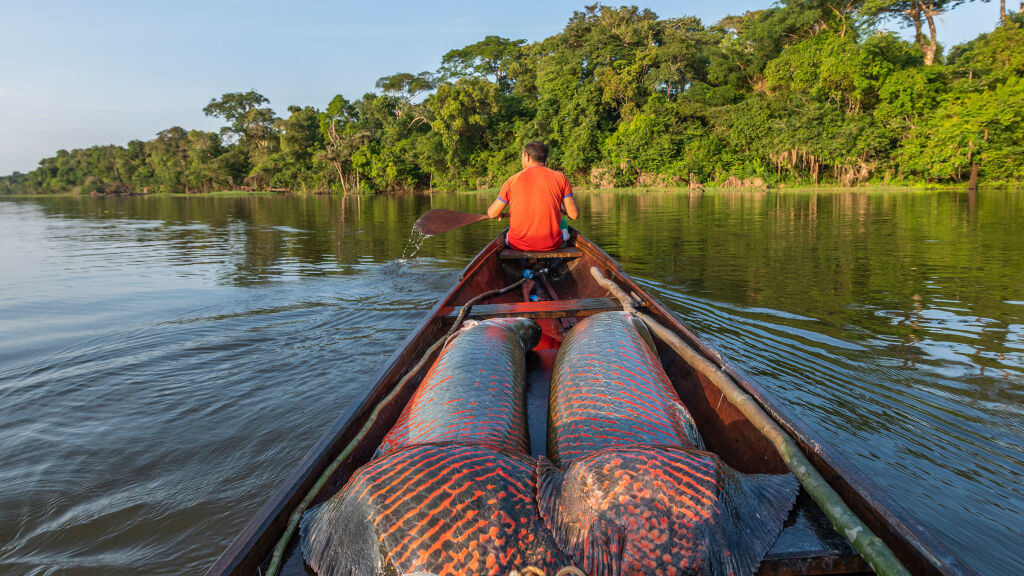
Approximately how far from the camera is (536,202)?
529cm

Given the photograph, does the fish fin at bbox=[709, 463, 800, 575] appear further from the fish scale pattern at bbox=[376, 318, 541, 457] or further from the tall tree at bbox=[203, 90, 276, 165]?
the tall tree at bbox=[203, 90, 276, 165]

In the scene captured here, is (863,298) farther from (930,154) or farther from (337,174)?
(337,174)

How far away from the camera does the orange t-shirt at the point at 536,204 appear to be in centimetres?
511

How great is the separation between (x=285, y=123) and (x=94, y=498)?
52.2 m

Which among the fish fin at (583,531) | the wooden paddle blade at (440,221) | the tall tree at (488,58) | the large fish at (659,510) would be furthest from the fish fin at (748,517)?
the tall tree at (488,58)

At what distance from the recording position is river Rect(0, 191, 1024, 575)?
218 cm

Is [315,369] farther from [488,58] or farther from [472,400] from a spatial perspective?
[488,58]

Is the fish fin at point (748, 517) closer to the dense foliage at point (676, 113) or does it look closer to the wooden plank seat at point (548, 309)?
the wooden plank seat at point (548, 309)

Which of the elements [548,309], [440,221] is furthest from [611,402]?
[440,221]

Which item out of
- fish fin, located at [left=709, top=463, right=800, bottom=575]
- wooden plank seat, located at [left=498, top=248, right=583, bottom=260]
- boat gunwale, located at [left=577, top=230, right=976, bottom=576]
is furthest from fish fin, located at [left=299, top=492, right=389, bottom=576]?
wooden plank seat, located at [left=498, top=248, right=583, bottom=260]

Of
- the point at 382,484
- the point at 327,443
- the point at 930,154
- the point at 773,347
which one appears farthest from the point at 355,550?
the point at 930,154

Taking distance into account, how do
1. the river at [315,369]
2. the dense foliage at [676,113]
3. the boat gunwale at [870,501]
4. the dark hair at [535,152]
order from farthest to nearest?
1. the dense foliage at [676,113]
2. the dark hair at [535,152]
3. the river at [315,369]
4. the boat gunwale at [870,501]

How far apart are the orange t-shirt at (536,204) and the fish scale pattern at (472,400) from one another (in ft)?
9.75

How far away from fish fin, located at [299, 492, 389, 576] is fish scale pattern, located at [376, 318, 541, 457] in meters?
0.31
